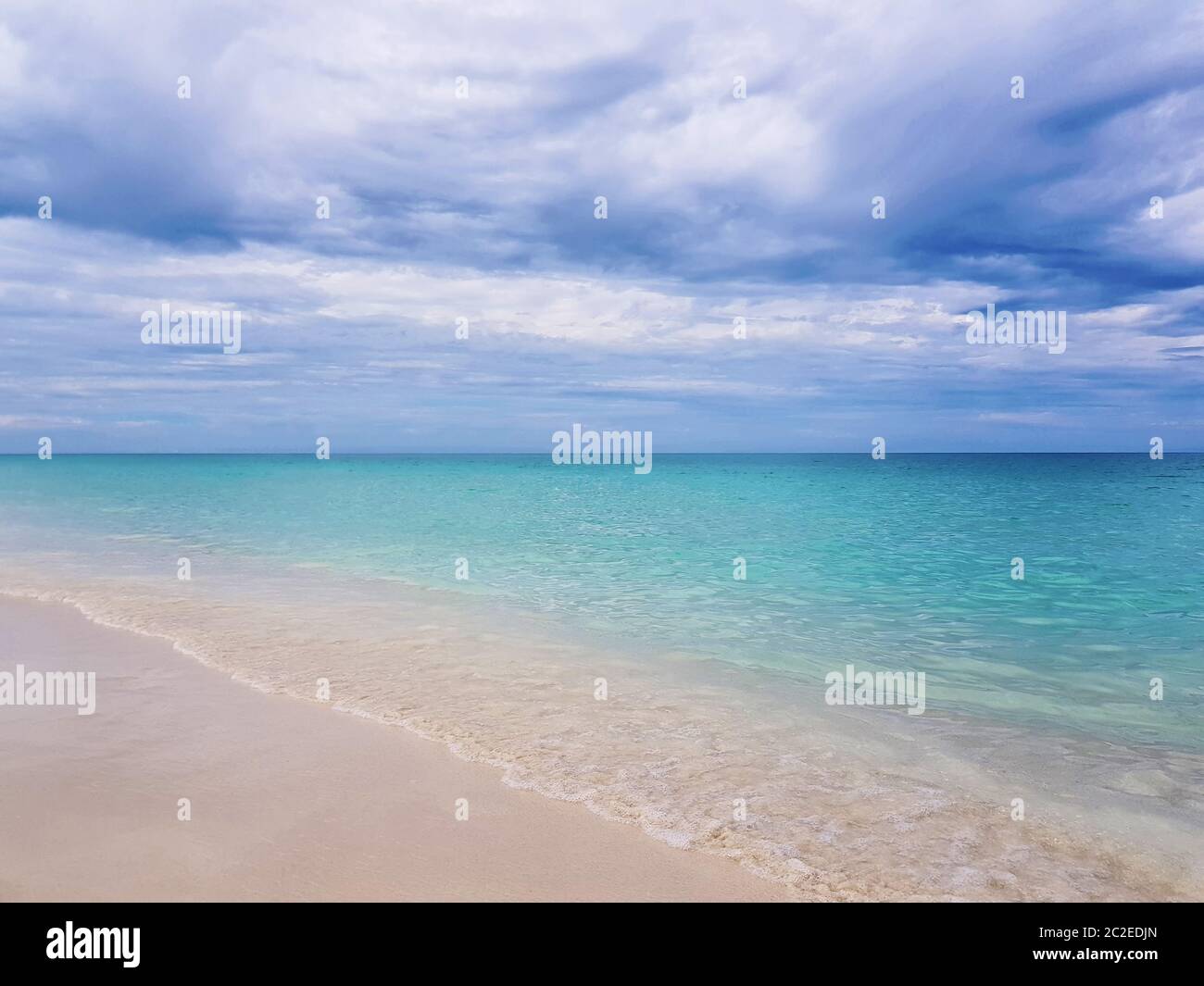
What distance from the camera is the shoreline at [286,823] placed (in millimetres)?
4746

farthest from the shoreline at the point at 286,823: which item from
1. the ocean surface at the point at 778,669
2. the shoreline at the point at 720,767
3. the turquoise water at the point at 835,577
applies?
the turquoise water at the point at 835,577

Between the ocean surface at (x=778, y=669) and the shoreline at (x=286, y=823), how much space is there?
48cm

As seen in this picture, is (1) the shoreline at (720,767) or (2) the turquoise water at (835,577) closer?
(1) the shoreline at (720,767)

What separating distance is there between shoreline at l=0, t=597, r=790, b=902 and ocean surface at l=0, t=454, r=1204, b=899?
0.48 m

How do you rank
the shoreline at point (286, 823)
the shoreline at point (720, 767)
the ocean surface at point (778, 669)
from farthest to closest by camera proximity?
the ocean surface at point (778, 669) < the shoreline at point (720, 767) < the shoreline at point (286, 823)

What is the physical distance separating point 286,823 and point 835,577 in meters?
14.5

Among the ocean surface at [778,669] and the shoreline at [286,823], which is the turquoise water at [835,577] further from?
the shoreline at [286,823]

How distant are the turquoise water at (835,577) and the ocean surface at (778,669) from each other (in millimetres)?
98

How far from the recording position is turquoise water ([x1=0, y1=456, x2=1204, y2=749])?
1023 centimetres

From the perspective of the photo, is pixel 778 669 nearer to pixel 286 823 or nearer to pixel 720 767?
pixel 720 767

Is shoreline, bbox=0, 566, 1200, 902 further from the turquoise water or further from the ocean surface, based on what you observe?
the turquoise water

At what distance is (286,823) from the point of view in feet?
18.1

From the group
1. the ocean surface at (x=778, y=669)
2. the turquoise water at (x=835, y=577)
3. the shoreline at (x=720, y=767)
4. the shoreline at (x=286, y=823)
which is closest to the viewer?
the shoreline at (x=286, y=823)
